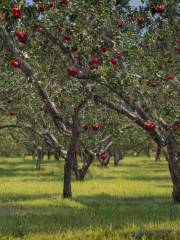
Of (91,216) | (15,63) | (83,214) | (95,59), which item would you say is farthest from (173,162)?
(15,63)

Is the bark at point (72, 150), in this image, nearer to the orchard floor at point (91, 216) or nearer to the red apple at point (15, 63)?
the orchard floor at point (91, 216)

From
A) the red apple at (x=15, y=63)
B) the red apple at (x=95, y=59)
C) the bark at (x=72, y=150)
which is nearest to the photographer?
the red apple at (x=15, y=63)

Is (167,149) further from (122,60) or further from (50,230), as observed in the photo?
(50,230)

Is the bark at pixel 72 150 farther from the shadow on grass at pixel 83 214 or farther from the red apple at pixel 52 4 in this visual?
the red apple at pixel 52 4

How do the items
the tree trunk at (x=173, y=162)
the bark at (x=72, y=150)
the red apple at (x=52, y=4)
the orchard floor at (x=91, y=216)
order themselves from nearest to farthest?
the red apple at (x=52, y=4)
the orchard floor at (x=91, y=216)
the tree trunk at (x=173, y=162)
the bark at (x=72, y=150)

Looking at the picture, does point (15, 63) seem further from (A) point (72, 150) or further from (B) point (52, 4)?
(A) point (72, 150)

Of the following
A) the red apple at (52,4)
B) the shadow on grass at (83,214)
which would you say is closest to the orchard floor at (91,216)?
the shadow on grass at (83,214)

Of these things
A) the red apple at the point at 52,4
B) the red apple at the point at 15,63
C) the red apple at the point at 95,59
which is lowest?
the red apple at the point at 15,63

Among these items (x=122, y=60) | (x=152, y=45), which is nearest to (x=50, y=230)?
(x=122, y=60)

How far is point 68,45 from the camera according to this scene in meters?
12.9

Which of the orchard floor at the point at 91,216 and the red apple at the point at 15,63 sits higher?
the red apple at the point at 15,63

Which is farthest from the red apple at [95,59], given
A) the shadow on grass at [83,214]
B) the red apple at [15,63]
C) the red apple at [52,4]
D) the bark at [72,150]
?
the bark at [72,150]

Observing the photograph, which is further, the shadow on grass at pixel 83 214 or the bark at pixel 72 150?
the bark at pixel 72 150

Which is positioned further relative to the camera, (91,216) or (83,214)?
(83,214)
